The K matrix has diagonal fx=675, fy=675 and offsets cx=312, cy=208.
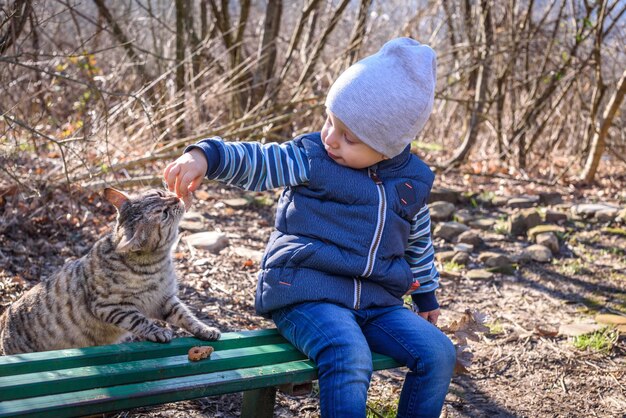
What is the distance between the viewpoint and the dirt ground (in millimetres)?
3379

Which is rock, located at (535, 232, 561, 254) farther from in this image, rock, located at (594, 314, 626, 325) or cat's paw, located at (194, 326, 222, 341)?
cat's paw, located at (194, 326, 222, 341)

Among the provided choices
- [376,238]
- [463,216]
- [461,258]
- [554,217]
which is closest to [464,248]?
[461,258]

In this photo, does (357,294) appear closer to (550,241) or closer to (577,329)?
(577,329)

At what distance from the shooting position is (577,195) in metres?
7.56

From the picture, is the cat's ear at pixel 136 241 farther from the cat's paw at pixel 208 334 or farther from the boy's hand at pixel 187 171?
the cat's paw at pixel 208 334

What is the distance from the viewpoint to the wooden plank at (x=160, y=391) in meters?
1.98

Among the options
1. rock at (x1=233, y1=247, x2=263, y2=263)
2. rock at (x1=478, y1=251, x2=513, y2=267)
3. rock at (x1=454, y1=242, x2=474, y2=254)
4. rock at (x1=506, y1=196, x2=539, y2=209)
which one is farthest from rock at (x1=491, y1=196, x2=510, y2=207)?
rock at (x1=233, y1=247, x2=263, y2=263)

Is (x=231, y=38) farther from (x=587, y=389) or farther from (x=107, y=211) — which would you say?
(x=587, y=389)

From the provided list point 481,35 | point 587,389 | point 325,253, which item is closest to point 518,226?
point 587,389

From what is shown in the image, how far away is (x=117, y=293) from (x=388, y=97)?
4.57 ft

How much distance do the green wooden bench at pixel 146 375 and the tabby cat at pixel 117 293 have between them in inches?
6.4

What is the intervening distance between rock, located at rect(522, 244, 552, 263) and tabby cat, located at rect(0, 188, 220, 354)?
349 cm

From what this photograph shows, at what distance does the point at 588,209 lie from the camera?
6.68 metres

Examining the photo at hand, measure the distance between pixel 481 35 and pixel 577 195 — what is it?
246 cm
